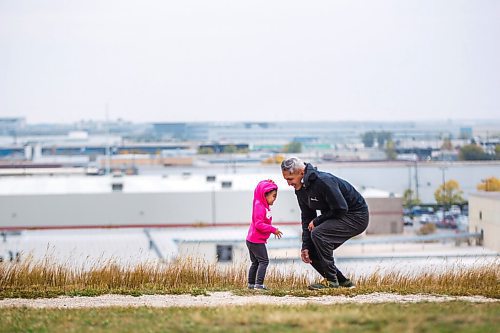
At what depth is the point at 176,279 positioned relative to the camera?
36.9ft

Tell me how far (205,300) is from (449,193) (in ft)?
146

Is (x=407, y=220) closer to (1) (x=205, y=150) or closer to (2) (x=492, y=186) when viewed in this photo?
(2) (x=492, y=186)

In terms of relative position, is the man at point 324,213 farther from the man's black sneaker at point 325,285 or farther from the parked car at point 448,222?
the parked car at point 448,222

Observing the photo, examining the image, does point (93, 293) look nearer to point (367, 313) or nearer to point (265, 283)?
point (265, 283)

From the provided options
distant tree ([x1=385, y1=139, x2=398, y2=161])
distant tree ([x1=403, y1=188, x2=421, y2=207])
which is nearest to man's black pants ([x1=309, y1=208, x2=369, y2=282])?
distant tree ([x1=403, y1=188, x2=421, y2=207])

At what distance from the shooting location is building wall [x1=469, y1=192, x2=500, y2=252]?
29.1 m

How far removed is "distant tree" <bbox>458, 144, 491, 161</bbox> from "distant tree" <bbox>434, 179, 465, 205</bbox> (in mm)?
15669

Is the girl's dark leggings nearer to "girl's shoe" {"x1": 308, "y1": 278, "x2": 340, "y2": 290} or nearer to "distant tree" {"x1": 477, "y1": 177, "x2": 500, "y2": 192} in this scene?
"girl's shoe" {"x1": 308, "y1": 278, "x2": 340, "y2": 290}

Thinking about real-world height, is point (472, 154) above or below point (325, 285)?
below

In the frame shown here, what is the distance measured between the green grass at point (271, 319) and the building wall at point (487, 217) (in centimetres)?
1964

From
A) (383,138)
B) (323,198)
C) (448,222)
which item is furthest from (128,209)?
(383,138)

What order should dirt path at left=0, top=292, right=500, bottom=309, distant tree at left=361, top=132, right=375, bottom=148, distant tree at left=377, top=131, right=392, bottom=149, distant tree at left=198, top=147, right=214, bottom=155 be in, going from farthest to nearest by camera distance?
distant tree at left=198, top=147, right=214, bottom=155
distant tree at left=361, top=132, right=375, bottom=148
distant tree at left=377, top=131, right=392, bottom=149
dirt path at left=0, top=292, right=500, bottom=309

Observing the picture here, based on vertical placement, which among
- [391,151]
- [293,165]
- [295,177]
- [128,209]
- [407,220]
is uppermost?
[293,165]

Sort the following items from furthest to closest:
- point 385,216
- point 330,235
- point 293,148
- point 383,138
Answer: point 383,138 → point 293,148 → point 385,216 → point 330,235
